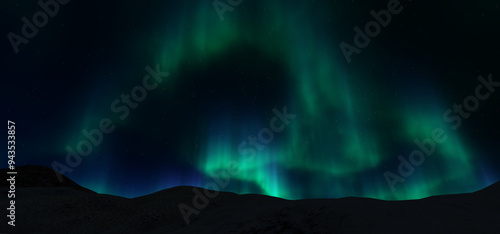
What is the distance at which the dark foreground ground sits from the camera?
7.21 meters

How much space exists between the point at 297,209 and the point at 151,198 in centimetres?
1548

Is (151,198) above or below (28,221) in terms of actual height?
above

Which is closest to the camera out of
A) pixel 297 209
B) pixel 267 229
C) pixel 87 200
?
pixel 267 229

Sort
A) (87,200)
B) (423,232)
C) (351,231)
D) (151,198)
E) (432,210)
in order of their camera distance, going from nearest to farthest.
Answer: (423,232) → (351,231) → (432,210) → (87,200) → (151,198)

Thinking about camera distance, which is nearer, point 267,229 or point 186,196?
point 267,229

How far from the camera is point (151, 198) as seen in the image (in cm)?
2225

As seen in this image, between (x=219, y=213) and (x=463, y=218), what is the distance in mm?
8015

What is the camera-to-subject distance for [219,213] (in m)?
12.0

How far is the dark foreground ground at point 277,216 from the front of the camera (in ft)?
23.7

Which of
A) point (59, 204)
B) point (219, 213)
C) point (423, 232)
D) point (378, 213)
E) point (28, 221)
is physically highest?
point (59, 204)

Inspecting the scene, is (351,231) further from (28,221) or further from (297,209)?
(28,221)

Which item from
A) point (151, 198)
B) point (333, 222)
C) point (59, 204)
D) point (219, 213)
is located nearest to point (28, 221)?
point (59, 204)

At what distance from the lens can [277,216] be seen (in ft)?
31.1

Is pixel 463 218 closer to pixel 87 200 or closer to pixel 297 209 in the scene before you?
pixel 297 209
